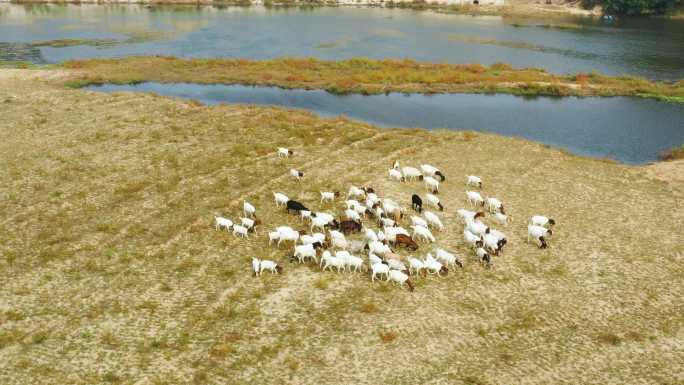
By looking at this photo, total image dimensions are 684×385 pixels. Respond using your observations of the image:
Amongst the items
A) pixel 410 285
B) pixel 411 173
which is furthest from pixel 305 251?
pixel 411 173

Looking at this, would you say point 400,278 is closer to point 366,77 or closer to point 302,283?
point 302,283

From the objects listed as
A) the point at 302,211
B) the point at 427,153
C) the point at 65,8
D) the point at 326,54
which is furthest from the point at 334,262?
the point at 65,8

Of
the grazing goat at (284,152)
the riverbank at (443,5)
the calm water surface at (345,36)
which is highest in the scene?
the riverbank at (443,5)

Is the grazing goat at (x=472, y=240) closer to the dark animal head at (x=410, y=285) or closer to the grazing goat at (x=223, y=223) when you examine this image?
the dark animal head at (x=410, y=285)


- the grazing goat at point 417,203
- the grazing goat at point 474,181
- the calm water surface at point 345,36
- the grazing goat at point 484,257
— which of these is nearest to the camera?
the grazing goat at point 484,257

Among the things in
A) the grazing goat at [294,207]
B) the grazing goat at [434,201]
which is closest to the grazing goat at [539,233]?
the grazing goat at [434,201]

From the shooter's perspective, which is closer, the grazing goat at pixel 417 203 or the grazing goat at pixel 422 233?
the grazing goat at pixel 422 233

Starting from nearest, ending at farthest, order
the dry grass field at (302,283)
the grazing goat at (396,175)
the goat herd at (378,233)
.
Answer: the dry grass field at (302,283) → the goat herd at (378,233) → the grazing goat at (396,175)
